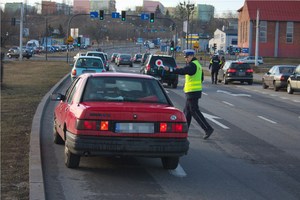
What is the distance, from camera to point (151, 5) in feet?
501

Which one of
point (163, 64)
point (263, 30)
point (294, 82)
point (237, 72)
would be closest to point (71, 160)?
point (163, 64)

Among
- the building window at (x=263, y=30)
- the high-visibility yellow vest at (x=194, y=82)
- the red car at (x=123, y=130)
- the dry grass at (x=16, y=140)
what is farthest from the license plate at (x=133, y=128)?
the building window at (x=263, y=30)

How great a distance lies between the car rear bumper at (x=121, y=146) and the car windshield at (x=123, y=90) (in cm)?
92

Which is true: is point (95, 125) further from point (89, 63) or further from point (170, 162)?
point (89, 63)

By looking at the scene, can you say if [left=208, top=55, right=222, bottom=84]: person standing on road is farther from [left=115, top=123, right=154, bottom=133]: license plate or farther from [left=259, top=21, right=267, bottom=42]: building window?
[left=259, top=21, right=267, bottom=42]: building window

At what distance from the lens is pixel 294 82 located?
90.8 feet

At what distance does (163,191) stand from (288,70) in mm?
25105

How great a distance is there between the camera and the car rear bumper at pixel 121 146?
7.64m

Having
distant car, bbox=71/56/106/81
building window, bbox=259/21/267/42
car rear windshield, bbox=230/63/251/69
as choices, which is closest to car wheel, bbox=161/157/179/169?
distant car, bbox=71/56/106/81

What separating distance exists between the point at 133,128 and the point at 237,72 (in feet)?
96.6

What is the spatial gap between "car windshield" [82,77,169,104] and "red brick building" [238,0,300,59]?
3239 inches

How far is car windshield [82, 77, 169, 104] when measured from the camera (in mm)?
8539

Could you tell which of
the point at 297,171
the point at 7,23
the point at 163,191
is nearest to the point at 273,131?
the point at 297,171

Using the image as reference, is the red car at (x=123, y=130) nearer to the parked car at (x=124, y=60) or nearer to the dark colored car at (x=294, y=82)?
the dark colored car at (x=294, y=82)
